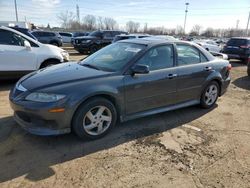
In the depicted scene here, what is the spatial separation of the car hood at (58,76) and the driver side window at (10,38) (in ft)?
9.91

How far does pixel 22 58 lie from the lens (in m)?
6.55

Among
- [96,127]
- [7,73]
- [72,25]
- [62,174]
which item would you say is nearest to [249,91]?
[96,127]

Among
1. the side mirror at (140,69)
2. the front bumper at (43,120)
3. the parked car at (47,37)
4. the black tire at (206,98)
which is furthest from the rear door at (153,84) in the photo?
the parked car at (47,37)

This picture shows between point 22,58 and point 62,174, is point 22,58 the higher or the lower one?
the higher one

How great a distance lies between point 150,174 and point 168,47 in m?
2.48

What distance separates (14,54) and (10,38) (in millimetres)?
449

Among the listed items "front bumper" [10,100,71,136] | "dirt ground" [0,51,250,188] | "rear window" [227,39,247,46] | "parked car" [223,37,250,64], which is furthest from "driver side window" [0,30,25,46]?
"rear window" [227,39,247,46]

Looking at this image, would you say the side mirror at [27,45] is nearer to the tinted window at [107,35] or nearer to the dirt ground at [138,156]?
the dirt ground at [138,156]

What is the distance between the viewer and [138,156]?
3.35 metres

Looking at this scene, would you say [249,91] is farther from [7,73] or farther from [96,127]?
[7,73]

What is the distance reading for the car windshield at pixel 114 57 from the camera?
158 inches

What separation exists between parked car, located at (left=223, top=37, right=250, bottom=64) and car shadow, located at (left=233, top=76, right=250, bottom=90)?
16.4 ft

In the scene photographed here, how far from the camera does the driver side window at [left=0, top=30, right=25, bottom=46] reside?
6363 millimetres

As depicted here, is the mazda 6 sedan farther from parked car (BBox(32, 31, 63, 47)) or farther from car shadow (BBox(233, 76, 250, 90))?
parked car (BBox(32, 31, 63, 47))
